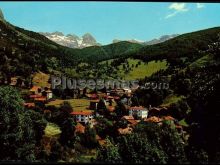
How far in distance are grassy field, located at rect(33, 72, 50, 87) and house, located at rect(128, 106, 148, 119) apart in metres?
29.7

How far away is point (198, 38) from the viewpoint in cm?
17138

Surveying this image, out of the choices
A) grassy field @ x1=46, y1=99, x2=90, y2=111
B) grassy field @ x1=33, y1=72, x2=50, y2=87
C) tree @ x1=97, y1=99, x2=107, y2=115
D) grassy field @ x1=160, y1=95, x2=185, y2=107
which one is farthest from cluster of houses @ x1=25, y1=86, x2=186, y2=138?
grassy field @ x1=33, y1=72, x2=50, y2=87

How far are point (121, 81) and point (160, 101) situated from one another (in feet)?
147

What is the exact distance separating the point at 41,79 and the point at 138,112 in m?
35.8

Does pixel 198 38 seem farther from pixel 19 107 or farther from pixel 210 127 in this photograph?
pixel 210 127

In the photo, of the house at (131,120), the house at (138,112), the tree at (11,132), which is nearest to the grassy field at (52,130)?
the house at (131,120)

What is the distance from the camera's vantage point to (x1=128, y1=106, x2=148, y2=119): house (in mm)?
79438

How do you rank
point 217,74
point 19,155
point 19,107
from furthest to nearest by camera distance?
point 19,107 < point 19,155 < point 217,74

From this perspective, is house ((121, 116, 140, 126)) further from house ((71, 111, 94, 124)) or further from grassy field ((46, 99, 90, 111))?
grassy field ((46, 99, 90, 111))

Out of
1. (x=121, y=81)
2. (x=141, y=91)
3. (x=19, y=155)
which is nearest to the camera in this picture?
(x=19, y=155)

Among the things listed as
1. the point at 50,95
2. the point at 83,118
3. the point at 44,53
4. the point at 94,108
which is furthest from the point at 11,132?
the point at 44,53

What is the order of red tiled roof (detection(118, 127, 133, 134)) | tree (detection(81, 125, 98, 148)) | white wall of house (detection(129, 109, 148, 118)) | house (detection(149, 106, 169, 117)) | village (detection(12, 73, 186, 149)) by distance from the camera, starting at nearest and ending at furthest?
tree (detection(81, 125, 98, 148)), red tiled roof (detection(118, 127, 133, 134)), village (detection(12, 73, 186, 149)), house (detection(149, 106, 169, 117)), white wall of house (detection(129, 109, 148, 118))

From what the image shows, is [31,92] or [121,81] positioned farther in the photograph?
[121,81]

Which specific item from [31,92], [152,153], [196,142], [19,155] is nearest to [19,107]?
[19,155]
